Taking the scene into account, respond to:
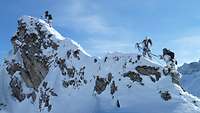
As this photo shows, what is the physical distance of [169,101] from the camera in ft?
195

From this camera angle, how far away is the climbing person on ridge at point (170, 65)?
6316 centimetres

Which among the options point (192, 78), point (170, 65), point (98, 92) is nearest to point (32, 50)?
point (98, 92)

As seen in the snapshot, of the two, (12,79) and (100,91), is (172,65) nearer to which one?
(100,91)

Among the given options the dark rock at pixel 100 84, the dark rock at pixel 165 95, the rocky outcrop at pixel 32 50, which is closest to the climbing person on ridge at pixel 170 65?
the dark rock at pixel 165 95

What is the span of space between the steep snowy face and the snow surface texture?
276 ft

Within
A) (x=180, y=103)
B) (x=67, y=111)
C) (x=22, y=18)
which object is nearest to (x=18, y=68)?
(x=22, y=18)

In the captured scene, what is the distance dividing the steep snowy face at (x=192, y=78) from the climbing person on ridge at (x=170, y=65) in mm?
84059

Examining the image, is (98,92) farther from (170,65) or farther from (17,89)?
(17,89)

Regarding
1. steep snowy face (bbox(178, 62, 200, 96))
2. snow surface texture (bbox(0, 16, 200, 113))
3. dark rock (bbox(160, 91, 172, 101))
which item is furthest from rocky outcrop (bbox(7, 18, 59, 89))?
steep snowy face (bbox(178, 62, 200, 96))

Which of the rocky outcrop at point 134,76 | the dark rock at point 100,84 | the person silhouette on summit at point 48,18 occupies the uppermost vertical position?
the person silhouette on summit at point 48,18

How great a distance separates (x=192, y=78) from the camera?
170625mm

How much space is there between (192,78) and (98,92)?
368ft

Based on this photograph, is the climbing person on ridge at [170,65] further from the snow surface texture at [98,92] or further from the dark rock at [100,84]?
the dark rock at [100,84]

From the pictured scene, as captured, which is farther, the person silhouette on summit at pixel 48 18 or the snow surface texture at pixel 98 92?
the person silhouette on summit at pixel 48 18
